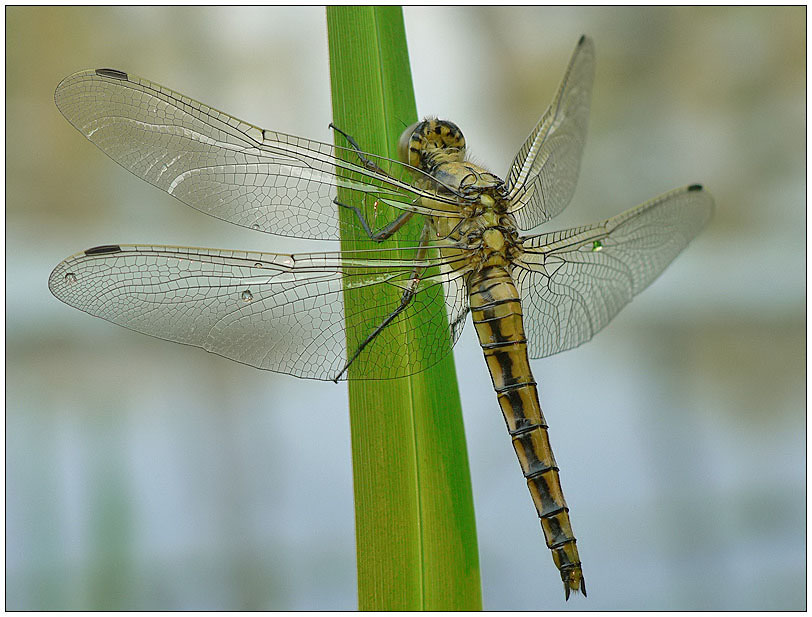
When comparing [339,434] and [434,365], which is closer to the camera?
[434,365]

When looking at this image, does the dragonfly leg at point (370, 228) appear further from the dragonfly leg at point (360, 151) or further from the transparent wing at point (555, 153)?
the transparent wing at point (555, 153)

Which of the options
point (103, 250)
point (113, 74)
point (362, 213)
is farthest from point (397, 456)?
point (113, 74)

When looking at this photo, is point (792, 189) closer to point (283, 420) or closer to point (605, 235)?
point (605, 235)

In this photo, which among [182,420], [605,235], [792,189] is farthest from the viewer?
[792,189]

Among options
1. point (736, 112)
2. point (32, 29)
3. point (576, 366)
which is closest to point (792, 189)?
point (736, 112)

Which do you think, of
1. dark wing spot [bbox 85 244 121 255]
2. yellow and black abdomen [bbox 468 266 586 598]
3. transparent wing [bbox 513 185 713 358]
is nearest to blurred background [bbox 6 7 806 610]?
transparent wing [bbox 513 185 713 358]

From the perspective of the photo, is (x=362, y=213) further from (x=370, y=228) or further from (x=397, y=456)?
(x=397, y=456)

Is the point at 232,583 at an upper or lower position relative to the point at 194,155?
lower
